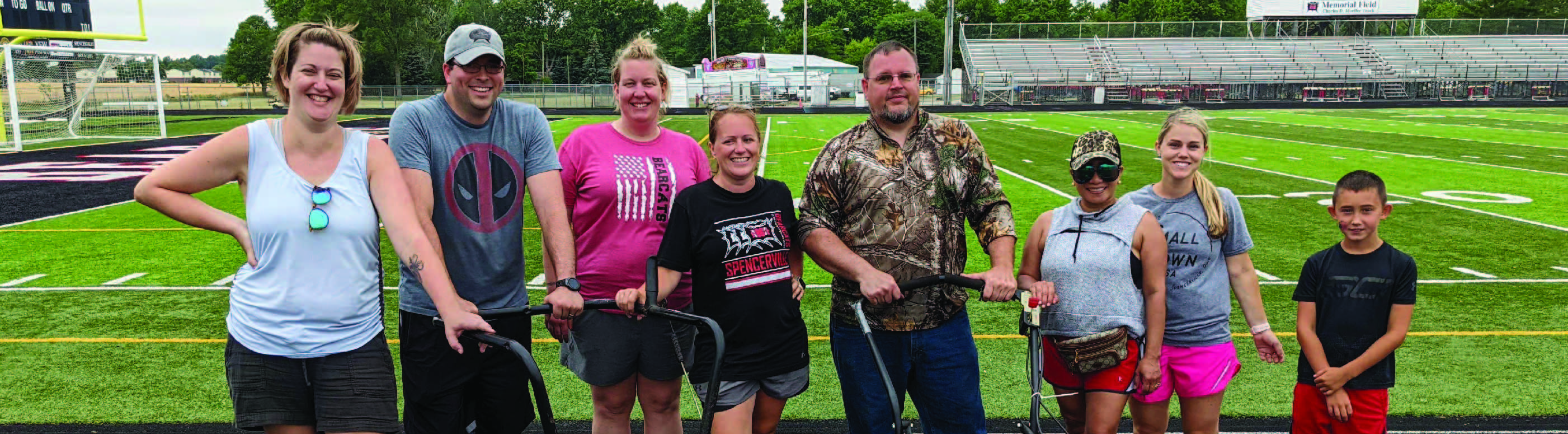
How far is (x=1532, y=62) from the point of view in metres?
60.2

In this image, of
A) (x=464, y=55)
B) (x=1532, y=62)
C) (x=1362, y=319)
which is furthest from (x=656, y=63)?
(x=1532, y=62)

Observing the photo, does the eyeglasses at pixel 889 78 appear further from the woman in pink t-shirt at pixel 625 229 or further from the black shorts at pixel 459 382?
the black shorts at pixel 459 382

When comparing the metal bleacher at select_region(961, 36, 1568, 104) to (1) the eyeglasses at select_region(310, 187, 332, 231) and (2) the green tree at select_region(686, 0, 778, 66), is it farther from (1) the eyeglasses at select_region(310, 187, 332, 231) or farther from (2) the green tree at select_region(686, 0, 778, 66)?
(1) the eyeglasses at select_region(310, 187, 332, 231)

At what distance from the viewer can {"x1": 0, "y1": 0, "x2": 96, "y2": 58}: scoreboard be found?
26.8 m

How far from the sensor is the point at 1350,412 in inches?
140

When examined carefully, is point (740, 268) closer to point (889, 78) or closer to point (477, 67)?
point (889, 78)

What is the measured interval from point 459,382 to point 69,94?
1384 inches

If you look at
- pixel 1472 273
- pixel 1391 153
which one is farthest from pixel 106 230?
pixel 1391 153

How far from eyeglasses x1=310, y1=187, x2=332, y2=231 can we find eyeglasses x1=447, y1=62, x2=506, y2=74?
2.47 feet

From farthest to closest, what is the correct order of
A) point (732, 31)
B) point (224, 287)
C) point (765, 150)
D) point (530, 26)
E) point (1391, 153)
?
point (732, 31), point (530, 26), point (765, 150), point (1391, 153), point (224, 287)

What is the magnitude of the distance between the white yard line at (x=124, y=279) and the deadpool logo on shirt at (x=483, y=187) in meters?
6.85

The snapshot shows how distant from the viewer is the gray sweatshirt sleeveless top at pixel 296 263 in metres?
2.62

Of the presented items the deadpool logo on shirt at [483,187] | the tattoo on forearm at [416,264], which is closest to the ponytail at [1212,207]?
the deadpool logo on shirt at [483,187]

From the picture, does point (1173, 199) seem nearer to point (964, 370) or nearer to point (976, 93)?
point (964, 370)
